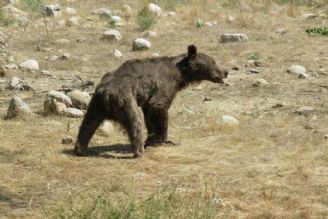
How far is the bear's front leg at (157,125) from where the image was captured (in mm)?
9516

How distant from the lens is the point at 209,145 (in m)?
9.58

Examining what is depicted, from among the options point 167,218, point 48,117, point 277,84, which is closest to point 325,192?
point 167,218

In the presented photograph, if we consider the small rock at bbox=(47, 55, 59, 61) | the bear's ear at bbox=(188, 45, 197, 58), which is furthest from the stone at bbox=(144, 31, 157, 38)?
the bear's ear at bbox=(188, 45, 197, 58)

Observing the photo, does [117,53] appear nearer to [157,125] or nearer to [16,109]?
[16,109]

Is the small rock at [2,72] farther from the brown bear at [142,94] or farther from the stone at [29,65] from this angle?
the brown bear at [142,94]

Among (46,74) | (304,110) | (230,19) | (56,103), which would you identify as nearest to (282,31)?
(230,19)

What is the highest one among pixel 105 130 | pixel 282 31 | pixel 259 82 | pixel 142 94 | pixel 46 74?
pixel 142 94

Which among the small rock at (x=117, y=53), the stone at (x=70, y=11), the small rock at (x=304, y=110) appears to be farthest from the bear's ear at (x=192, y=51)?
the stone at (x=70, y=11)

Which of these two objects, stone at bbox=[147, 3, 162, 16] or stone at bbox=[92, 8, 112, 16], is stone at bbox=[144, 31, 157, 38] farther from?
stone at bbox=[92, 8, 112, 16]

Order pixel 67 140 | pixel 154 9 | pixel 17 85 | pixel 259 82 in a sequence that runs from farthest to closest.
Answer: pixel 154 9
pixel 259 82
pixel 17 85
pixel 67 140

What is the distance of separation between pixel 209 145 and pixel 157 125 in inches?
30.5

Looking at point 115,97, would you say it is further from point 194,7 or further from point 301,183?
point 194,7

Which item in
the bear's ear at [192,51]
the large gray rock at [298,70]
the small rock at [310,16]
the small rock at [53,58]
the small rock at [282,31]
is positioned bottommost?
the small rock at [53,58]

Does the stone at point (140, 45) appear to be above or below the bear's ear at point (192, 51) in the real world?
below
